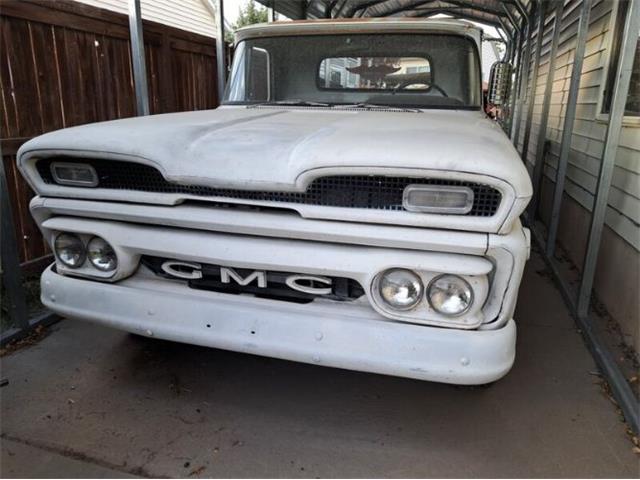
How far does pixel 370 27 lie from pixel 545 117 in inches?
125

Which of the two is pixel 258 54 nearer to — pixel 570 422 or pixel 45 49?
pixel 45 49

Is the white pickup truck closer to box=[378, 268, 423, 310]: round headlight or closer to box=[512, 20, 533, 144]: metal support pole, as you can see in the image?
box=[378, 268, 423, 310]: round headlight

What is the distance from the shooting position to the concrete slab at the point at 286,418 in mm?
2100

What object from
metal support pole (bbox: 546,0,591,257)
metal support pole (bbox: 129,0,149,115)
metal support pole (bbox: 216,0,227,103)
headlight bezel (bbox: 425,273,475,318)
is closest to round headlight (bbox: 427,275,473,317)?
headlight bezel (bbox: 425,273,475,318)

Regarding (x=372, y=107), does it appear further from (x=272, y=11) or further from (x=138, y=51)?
(x=272, y=11)

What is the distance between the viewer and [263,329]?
1984mm

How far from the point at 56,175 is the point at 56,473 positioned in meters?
1.30

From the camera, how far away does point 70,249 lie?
7.62 feet

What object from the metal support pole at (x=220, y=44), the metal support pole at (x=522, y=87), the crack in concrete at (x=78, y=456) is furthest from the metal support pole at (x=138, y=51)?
the metal support pole at (x=522, y=87)

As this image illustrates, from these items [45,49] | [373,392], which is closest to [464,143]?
[373,392]

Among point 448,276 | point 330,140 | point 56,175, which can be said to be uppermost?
point 330,140

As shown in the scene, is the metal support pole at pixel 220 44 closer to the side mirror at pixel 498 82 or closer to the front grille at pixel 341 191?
the side mirror at pixel 498 82

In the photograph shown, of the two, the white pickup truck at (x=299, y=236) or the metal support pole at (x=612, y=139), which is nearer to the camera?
the white pickup truck at (x=299, y=236)

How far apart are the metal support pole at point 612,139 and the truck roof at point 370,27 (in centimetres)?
95
